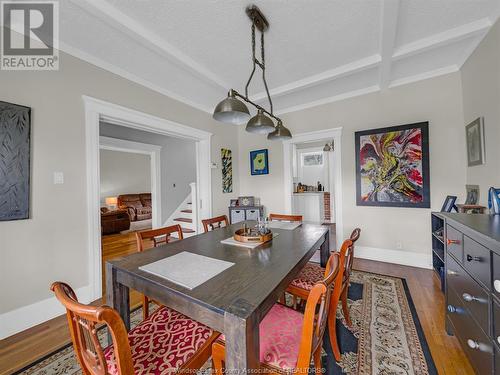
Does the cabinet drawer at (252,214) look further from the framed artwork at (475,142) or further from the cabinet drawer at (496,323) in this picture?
the cabinet drawer at (496,323)

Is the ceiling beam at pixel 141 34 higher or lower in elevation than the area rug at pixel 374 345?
higher

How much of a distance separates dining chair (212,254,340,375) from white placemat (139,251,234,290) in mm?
301

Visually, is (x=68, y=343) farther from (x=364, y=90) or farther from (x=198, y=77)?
(x=364, y=90)

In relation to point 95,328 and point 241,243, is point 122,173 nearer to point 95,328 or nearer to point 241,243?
point 241,243

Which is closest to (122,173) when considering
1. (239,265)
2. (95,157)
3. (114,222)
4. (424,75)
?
(114,222)

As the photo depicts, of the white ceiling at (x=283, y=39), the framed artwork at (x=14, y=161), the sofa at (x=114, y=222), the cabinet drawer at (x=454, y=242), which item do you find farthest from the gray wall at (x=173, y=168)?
the cabinet drawer at (x=454, y=242)

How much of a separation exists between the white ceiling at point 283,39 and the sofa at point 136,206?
4938 millimetres

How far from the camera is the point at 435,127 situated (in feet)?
8.78

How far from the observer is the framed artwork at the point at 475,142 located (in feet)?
6.72

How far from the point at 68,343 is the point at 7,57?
2327 mm

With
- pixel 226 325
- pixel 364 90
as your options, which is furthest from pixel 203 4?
pixel 364 90

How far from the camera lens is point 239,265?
3.76 ft

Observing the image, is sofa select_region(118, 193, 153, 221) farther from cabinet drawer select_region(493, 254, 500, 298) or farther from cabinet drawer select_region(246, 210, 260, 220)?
cabinet drawer select_region(493, 254, 500, 298)

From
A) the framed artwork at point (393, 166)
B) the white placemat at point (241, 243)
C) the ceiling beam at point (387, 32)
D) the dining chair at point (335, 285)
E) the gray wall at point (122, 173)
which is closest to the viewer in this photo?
the dining chair at point (335, 285)
